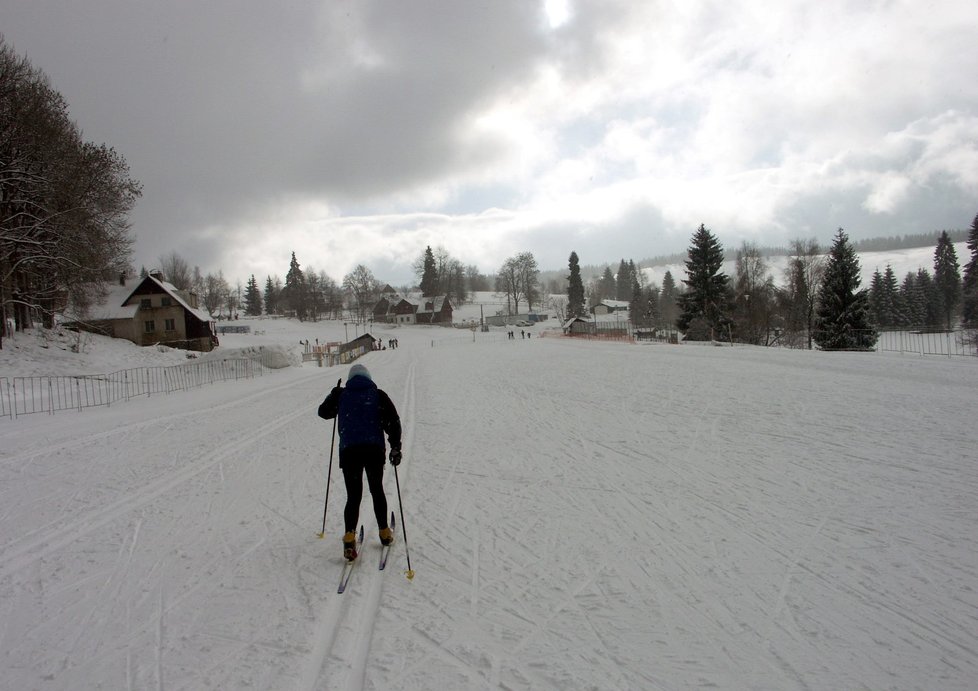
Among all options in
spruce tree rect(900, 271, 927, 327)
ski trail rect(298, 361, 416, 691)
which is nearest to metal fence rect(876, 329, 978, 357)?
ski trail rect(298, 361, 416, 691)

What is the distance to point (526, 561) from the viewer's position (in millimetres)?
4449

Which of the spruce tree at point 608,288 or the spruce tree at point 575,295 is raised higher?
the spruce tree at point 608,288

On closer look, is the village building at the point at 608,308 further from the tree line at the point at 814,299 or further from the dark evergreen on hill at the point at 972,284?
the dark evergreen on hill at the point at 972,284

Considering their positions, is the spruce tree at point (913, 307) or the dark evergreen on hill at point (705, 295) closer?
the dark evergreen on hill at point (705, 295)

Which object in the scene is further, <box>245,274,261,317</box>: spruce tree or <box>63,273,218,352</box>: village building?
<box>245,274,261,317</box>: spruce tree

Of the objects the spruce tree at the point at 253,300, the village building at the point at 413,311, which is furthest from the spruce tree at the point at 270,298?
the village building at the point at 413,311

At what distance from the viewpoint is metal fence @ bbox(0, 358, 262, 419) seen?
14.8m

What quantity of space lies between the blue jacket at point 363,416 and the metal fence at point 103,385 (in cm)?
1431

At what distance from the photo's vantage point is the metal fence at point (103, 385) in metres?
14.8

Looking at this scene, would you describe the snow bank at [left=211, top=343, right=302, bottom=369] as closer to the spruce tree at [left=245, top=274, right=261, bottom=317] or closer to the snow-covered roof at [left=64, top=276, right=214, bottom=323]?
the snow-covered roof at [left=64, top=276, right=214, bottom=323]

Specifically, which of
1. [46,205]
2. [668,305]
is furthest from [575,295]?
[46,205]

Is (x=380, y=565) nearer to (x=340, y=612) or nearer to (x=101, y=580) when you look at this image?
(x=340, y=612)

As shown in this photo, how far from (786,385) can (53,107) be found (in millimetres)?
34775

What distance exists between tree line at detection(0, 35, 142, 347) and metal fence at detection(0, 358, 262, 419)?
4.65 meters
